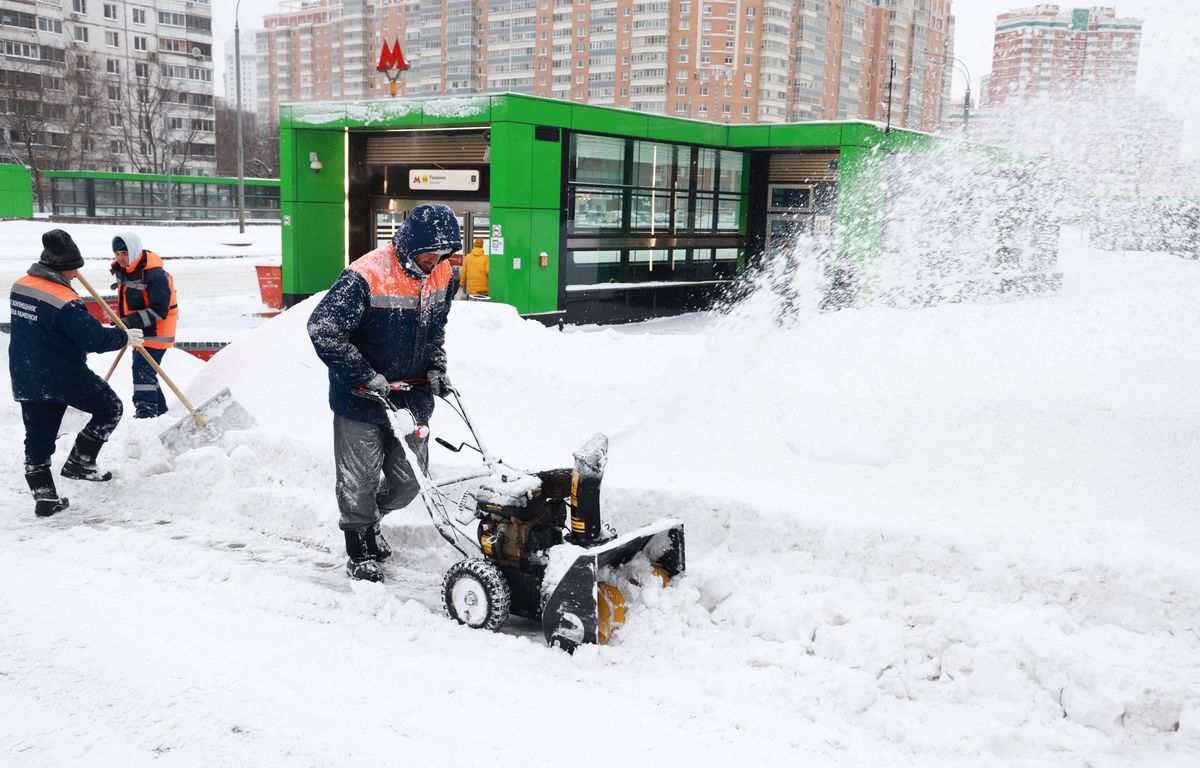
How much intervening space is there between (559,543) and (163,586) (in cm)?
196

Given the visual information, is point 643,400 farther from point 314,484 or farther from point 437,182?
point 437,182

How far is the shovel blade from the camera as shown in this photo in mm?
6551

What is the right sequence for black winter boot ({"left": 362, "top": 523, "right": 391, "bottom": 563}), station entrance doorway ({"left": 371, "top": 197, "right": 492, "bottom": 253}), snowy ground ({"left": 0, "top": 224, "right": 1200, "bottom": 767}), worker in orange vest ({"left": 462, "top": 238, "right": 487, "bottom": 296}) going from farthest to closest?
station entrance doorway ({"left": 371, "top": 197, "right": 492, "bottom": 253})
worker in orange vest ({"left": 462, "top": 238, "right": 487, "bottom": 296})
black winter boot ({"left": 362, "top": 523, "right": 391, "bottom": 563})
snowy ground ({"left": 0, "top": 224, "right": 1200, "bottom": 767})

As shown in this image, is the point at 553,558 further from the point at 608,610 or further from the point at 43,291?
the point at 43,291

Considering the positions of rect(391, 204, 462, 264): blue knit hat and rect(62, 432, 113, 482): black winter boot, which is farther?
rect(62, 432, 113, 482): black winter boot

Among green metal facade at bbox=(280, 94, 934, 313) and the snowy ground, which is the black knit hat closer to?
the snowy ground

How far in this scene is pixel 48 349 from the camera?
5750 mm

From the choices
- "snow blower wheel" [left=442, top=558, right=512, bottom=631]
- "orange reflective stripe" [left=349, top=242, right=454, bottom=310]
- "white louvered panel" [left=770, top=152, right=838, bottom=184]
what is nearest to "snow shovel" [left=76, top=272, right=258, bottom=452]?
"orange reflective stripe" [left=349, top=242, right=454, bottom=310]

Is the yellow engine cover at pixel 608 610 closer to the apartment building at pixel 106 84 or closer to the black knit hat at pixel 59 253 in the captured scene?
the black knit hat at pixel 59 253

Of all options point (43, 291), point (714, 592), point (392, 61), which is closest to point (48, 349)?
point (43, 291)

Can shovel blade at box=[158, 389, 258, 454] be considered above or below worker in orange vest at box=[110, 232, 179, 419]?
below

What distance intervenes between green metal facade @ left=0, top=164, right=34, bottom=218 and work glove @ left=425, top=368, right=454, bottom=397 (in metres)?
45.0

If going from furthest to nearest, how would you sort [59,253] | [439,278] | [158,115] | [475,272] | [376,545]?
[158,115]
[475,272]
[59,253]
[376,545]
[439,278]

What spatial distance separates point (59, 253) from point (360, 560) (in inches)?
108
